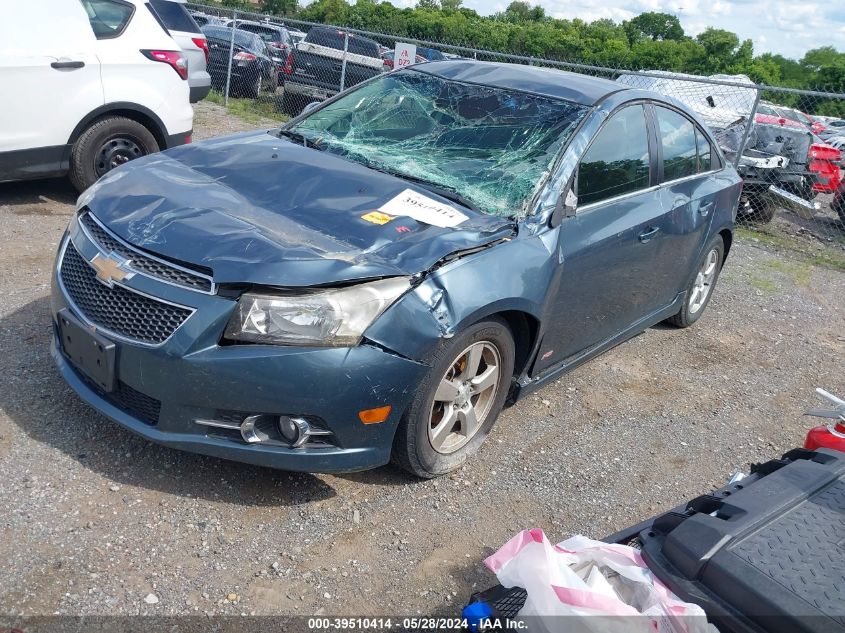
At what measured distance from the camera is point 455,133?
13.8 ft

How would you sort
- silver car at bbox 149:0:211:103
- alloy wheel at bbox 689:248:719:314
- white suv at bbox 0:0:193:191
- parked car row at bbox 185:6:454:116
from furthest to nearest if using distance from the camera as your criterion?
parked car row at bbox 185:6:454:116, silver car at bbox 149:0:211:103, white suv at bbox 0:0:193:191, alloy wheel at bbox 689:248:719:314

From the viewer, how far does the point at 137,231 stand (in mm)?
3211

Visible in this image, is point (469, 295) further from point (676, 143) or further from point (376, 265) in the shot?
point (676, 143)

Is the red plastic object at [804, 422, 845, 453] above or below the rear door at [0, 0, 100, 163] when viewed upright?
below

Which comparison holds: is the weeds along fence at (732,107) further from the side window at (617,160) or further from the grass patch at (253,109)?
the side window at (617,160)

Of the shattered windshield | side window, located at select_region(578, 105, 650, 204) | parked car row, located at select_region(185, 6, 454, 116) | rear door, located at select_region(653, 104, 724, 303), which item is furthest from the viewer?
parked car row, located at select_region(185, 6, 454, 116)

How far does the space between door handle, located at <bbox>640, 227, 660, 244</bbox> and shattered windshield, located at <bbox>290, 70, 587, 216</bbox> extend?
2.56ft

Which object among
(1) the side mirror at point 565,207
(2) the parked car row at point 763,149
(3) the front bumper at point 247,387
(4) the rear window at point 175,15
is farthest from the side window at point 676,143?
(4) the rear window at point 175,15

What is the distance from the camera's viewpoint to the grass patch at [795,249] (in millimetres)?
8641

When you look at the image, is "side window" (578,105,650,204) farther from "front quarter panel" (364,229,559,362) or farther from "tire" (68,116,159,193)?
"tire" (68,116,159,193)

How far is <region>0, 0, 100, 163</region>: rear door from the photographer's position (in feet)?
19.1

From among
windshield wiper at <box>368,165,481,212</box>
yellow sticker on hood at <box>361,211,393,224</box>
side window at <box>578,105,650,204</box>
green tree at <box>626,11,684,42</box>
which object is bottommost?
yellow sticker on hood at <box>361,211,393,224</box>

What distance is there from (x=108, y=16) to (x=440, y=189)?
14.0ft

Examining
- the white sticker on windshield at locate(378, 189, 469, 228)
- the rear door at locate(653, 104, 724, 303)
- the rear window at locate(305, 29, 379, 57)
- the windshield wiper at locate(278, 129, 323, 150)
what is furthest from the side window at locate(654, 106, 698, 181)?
the rear window at locate(305, 29, 379, 57)
